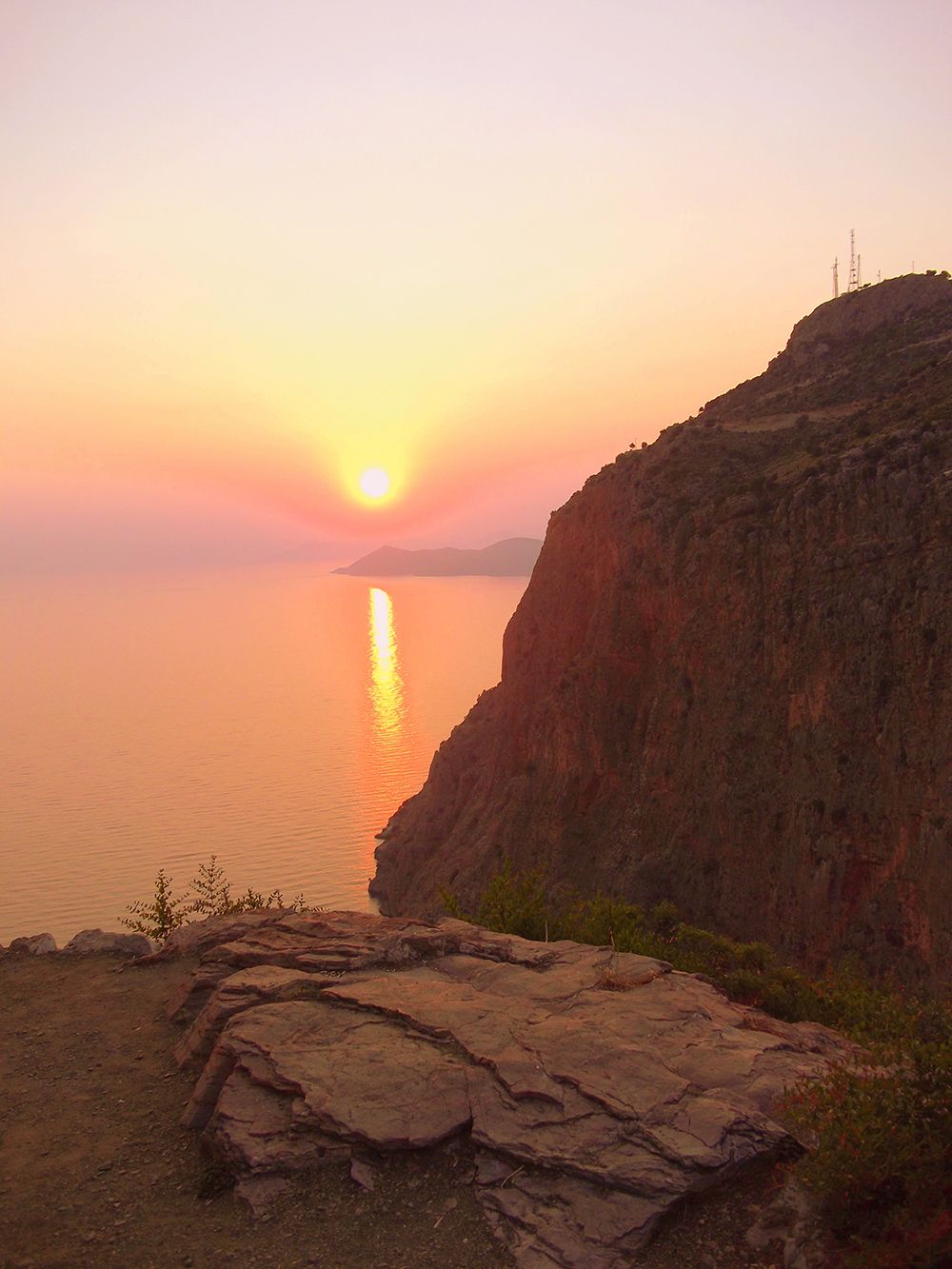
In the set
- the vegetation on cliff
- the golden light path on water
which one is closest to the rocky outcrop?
the vegetation on cliff

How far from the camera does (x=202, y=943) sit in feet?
47.5

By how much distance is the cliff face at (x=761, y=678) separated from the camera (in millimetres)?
25500

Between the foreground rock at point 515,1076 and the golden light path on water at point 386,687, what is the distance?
65019mm

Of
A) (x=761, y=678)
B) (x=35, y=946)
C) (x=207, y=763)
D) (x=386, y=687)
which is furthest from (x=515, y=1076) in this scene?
(x=386, y=687)

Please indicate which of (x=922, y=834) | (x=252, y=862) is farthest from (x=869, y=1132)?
(x=252, y=862)

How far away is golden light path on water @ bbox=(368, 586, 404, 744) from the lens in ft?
268

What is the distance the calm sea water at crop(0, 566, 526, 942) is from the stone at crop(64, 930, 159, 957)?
912 inches

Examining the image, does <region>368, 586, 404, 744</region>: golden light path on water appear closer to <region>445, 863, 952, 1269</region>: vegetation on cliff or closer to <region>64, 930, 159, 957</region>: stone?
<region>64, 930, 159, 957</region>: stone

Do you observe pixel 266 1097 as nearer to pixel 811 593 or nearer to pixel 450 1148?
pixel 450 1148

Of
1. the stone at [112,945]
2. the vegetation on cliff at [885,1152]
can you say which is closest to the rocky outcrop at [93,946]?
the stone at [112,945]

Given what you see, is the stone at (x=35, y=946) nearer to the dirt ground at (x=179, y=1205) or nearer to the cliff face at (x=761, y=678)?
the dirt ground at (x=179, y=1205)

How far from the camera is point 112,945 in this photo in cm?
1517

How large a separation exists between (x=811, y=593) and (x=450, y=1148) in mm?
24372

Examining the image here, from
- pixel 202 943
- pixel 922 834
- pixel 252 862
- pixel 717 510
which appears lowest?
pixel 252 862
